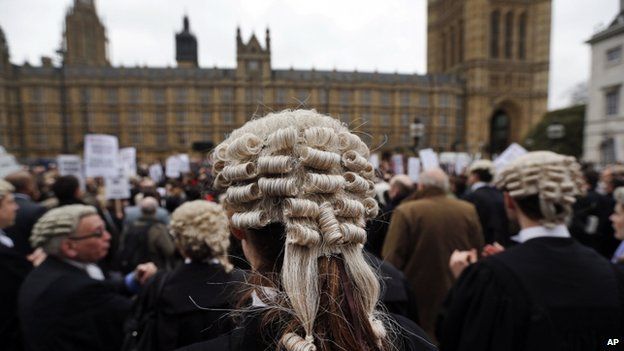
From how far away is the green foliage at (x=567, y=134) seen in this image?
41125 mm

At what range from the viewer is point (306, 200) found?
101 cm

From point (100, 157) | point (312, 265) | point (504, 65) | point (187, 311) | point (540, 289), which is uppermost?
point (504, 65)

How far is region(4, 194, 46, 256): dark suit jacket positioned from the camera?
4504 mm

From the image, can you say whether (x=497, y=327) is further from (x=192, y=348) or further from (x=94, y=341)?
(x=94, y=341)

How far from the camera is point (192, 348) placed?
1125 mm

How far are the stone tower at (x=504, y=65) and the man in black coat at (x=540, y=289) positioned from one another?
195 ft

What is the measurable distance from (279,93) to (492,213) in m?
51.4

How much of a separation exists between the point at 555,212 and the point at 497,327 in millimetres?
719

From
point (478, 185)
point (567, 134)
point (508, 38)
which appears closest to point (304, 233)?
point (478, 185)

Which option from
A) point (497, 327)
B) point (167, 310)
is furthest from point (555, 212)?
point (167, 310)

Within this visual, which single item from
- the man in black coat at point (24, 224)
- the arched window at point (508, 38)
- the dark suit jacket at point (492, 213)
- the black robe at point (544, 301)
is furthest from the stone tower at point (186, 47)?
the black robe at point (544, 301)

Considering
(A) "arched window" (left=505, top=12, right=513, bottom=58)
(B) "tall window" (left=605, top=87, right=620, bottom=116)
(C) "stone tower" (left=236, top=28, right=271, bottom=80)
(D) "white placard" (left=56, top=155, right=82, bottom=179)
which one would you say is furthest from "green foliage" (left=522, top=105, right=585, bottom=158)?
(D) "white placard" (left=56, top=155, right=82, bottom=179)

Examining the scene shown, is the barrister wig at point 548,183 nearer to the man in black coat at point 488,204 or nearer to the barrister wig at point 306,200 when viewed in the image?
the barrister wig at point 306,200

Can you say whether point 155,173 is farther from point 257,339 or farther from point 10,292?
point 257,339
